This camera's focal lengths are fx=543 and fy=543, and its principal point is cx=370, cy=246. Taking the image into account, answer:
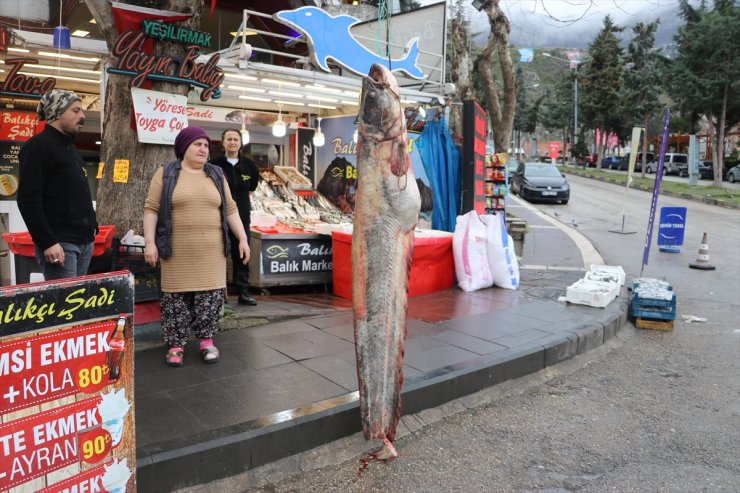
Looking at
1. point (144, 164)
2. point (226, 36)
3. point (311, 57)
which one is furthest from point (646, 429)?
point (226, 36)

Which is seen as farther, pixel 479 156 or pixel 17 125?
pixel 479 156

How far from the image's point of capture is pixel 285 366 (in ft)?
14.8

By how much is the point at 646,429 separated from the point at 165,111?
5.04m

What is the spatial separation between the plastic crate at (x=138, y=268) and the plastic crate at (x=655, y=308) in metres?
5.79

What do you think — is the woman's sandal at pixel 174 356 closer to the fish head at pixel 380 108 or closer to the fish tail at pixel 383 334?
the fish tail at pixel 383 334

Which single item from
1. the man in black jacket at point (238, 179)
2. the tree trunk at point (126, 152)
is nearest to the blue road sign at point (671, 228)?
the man in black jacket at point (238, 179)

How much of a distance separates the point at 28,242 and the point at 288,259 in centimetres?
321

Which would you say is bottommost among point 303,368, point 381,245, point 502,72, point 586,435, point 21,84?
point 586,435

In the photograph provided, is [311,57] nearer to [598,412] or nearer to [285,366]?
[285,366]

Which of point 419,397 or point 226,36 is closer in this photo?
point 419,397

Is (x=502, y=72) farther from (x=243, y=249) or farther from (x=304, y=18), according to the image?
(x=243, y=249)

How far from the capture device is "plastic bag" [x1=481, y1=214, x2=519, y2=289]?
782cm

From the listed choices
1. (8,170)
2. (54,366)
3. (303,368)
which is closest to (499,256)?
(303,368)

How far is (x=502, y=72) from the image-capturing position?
47.6 feet
